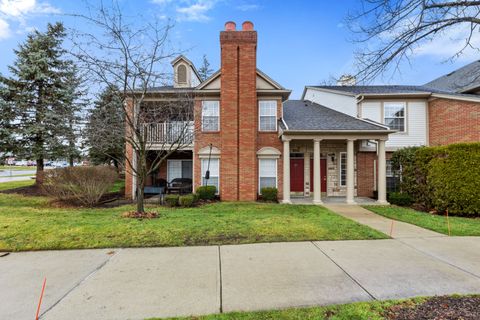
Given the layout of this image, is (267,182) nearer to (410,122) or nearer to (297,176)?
(297,176)

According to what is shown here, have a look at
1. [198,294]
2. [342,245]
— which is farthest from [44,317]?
[342,245]

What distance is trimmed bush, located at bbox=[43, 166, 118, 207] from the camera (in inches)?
398

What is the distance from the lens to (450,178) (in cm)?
901

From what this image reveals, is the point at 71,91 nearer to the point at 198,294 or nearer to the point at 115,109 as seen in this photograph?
the point at 115,109

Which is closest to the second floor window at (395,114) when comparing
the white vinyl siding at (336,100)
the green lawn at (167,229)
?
the white vinyl siding at (336,100)

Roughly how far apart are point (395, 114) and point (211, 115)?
34.9 ft

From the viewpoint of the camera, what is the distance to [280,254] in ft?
15.5

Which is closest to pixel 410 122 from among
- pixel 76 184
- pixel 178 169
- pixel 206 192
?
pixel 206 192

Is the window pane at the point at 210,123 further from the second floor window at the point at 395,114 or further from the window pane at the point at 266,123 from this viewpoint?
the second floor window at the point at 395,114

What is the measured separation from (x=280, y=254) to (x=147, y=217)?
4.86m

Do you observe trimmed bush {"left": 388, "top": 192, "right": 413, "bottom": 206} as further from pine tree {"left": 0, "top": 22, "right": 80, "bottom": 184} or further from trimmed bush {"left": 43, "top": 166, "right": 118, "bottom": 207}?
pine tree {"left": 0, "top": 22, "right": 80, "bottom": 184}

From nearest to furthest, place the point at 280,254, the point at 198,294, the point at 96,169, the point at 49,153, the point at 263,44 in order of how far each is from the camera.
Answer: the point at 198,294, the point at 280,254, the point at 96,169, the point at 263,44, the point at 49,153

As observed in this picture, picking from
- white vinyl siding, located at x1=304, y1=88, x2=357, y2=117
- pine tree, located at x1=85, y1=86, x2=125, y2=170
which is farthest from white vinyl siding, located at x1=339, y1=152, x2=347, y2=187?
pine tree, located at x1=85, y1=86, x2=125, y2=170

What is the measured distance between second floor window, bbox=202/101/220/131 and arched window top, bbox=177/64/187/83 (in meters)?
3.17
